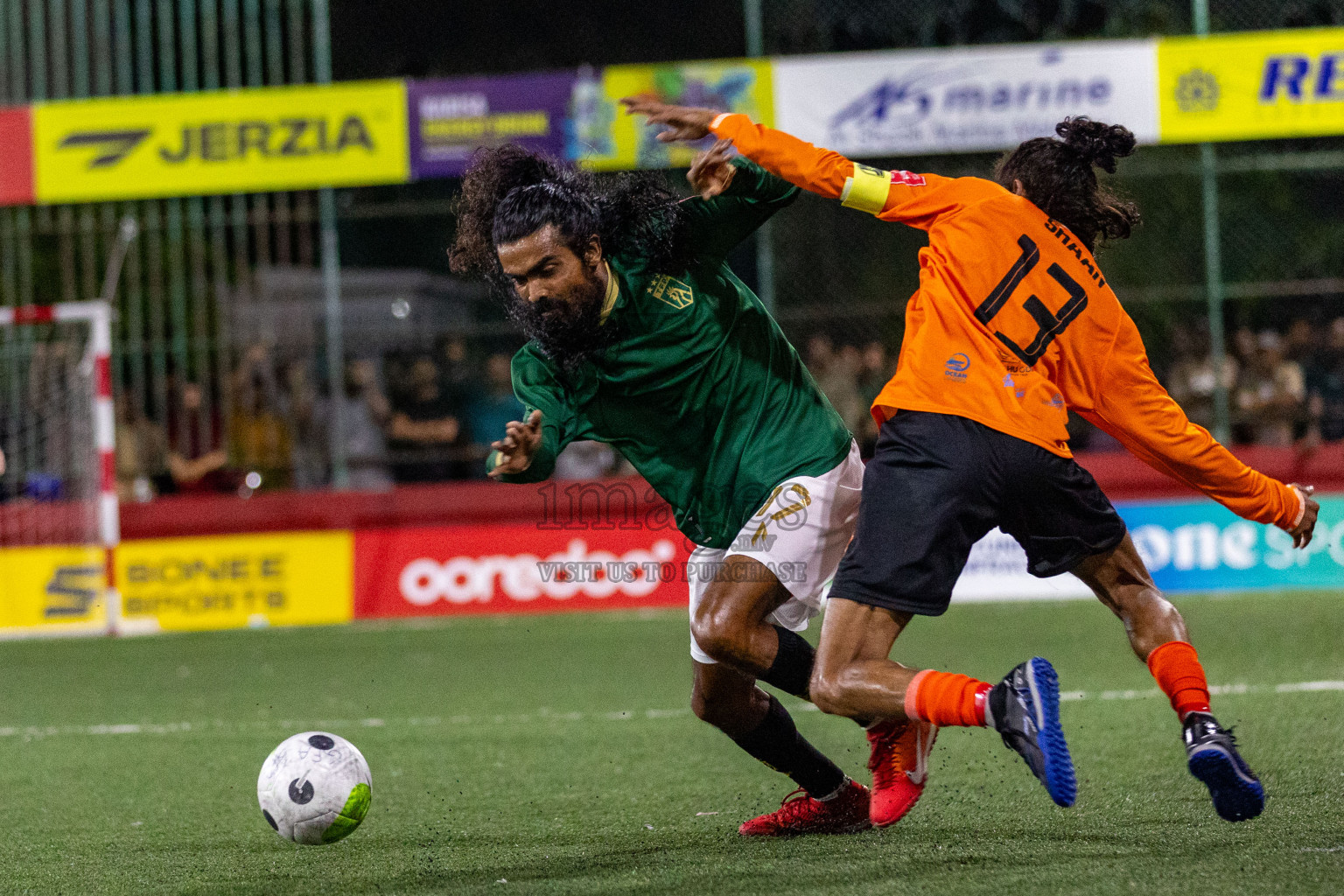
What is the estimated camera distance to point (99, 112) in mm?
13828

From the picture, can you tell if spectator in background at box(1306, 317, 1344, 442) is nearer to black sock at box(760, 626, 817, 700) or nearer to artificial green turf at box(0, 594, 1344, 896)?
artificial green turf at box(0, 594, 1344, 896)

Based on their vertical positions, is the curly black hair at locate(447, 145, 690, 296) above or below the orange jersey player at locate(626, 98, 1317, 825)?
above

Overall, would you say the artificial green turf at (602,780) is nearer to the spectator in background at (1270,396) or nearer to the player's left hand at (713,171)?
the player's left hand at (713,171)

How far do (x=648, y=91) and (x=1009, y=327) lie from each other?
9238 millimetres

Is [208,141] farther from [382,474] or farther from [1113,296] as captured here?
[1113,296]

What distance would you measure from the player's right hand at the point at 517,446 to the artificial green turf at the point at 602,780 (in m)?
1.16

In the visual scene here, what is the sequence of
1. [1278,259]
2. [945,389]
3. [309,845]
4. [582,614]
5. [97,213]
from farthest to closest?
[1278,259]
[97,213]
[582,614]
[309,845]
[945,389]

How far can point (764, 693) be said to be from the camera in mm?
4922

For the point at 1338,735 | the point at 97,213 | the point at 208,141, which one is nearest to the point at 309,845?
the point at 1338,735

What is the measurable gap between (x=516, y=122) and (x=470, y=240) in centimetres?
882

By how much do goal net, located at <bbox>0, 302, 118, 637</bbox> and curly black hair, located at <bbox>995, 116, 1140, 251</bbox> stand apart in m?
9.30

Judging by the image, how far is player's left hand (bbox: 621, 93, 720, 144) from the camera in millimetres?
4594

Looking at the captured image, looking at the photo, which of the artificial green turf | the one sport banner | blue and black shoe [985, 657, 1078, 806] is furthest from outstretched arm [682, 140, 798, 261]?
the one sport banner

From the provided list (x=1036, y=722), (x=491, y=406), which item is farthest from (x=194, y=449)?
(x=1036, y=722)
